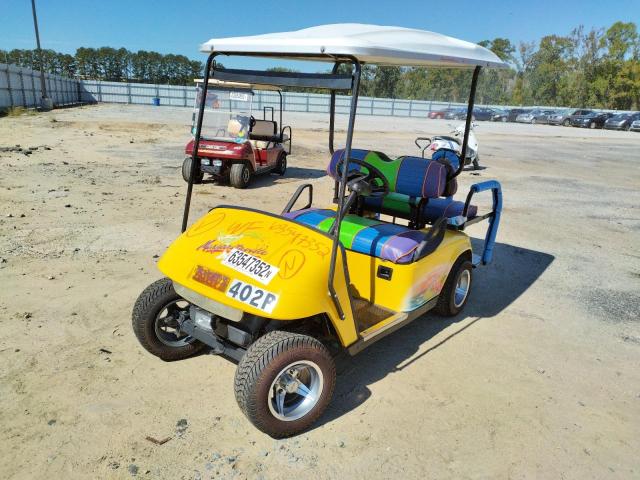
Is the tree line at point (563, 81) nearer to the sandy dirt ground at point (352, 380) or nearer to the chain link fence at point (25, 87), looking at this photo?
the chain link fence at point (25, 87)

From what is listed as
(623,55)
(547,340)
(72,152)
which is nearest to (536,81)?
(623,55)

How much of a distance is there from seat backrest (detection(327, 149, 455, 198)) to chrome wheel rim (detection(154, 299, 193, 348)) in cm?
161

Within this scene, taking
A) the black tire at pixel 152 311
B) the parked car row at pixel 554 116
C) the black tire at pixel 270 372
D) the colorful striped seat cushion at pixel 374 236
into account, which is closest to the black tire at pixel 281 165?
the colorful striped seat cushion at pixel 374 236

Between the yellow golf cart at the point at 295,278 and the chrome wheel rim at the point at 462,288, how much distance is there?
1.50 feet

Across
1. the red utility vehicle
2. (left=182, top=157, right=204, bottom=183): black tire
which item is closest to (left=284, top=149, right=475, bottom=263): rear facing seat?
the red utility vehicle

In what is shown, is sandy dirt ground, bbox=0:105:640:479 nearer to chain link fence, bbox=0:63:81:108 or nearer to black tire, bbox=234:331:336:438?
black tire, bbox=234:331:336:438

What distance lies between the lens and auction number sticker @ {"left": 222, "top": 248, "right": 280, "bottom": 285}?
266 centimetres

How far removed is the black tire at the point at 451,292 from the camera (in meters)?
4.07

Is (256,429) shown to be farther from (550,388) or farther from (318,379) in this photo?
Answer: (550,388)

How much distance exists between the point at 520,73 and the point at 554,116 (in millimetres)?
31508

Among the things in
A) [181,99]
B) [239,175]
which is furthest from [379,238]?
[181,99]

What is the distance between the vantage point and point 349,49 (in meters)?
2.38

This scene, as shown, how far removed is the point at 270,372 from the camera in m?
2.51

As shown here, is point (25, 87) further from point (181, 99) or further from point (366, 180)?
point (366, 180)
